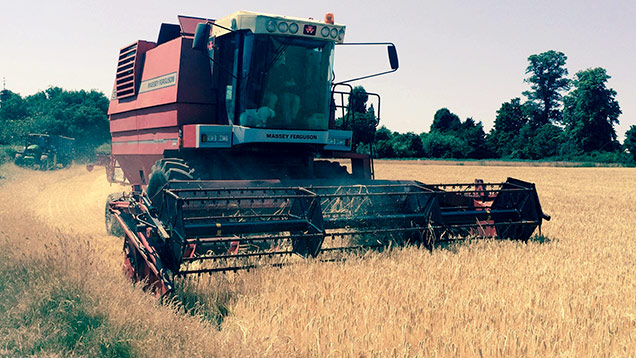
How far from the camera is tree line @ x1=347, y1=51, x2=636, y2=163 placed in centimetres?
5881

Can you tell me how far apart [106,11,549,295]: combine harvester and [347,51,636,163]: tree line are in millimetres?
47098

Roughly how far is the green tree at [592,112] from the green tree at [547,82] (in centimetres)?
587

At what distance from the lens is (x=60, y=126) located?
3991 cm

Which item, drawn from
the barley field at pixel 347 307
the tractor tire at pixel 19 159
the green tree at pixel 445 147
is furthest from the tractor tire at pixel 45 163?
the green tree at pixel 445 147

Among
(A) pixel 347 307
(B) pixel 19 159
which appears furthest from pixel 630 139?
(A) pixel 347 307

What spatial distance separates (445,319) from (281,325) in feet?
3.37

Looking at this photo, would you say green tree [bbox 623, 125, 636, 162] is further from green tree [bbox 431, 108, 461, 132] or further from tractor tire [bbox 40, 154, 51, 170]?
tractor tire [bbox 40, 154, 51, 170]

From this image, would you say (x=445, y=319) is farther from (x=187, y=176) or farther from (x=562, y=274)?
(x=187, y=176)

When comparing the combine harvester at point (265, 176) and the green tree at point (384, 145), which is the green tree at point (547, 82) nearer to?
the green tree at point (384, 145)

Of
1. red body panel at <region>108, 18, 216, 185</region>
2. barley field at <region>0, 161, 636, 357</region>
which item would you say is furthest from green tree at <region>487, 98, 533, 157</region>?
barley field at <region>0, 161, 636, 357</region>

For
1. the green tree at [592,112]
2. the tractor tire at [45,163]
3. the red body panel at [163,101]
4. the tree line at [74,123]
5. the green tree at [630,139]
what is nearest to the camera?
the red body panel at [163,101]

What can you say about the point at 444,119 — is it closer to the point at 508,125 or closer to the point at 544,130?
the point at 508,125

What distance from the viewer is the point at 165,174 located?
6758 millimetres

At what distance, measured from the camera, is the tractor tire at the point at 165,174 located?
259 inches
